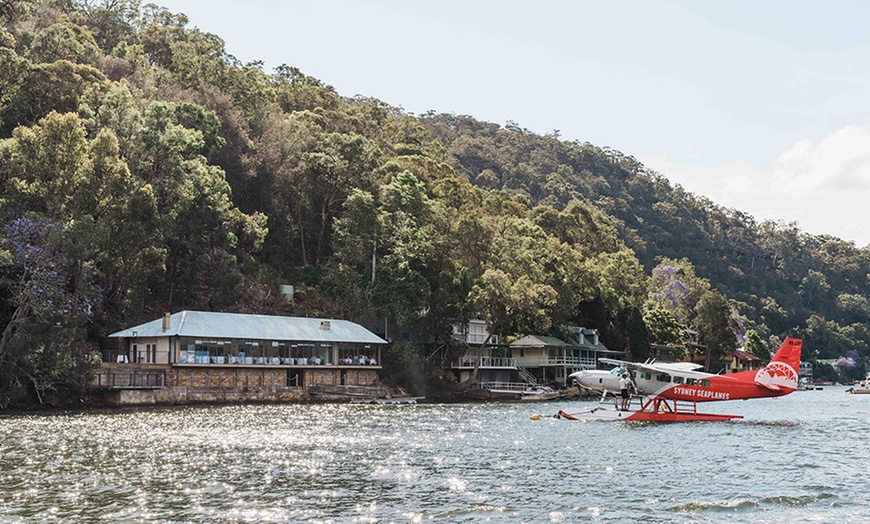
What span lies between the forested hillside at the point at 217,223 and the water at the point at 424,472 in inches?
655

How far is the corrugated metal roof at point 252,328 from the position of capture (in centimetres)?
6831

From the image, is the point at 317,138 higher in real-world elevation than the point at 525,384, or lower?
higher

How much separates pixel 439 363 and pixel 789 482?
63254 millimetres

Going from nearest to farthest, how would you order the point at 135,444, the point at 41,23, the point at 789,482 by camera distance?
the point at 789,482 → the point at 135,444 → the point at 41,23

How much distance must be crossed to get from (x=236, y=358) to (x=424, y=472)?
146ft

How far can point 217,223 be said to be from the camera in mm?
78938

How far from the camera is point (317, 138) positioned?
102 metres

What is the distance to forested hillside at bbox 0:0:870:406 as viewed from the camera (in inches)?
2419

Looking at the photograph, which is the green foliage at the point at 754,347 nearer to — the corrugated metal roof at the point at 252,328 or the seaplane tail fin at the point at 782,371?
the corrugated metal roof at the point at 252,328

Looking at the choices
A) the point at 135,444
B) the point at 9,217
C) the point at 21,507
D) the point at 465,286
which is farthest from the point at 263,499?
the point at 465,286

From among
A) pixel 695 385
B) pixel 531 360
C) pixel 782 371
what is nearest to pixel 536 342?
pixel 531 360

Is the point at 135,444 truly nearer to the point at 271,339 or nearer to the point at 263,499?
the point at 263,499

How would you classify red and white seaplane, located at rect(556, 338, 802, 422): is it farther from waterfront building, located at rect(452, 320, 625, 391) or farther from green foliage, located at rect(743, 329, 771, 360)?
green foliage, located at rect(743, 329, 771, 360)

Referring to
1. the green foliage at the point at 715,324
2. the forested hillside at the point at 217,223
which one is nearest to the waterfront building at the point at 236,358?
the forested hillside at the point at 217,223
